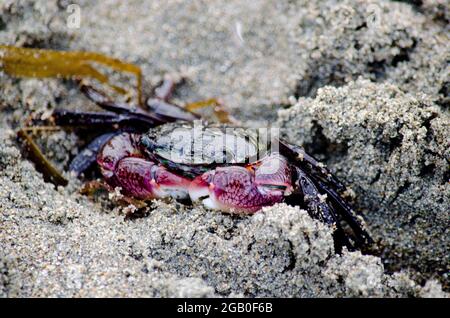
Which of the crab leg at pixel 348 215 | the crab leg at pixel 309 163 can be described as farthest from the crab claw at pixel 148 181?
the crab leg at pixel 348 215

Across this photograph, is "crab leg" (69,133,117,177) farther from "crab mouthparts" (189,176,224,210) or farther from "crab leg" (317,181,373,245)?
"crab leg" (317,181,373,245)

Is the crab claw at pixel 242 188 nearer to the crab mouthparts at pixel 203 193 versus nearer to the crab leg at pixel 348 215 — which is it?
the crab mouthparts at pixel 203 193

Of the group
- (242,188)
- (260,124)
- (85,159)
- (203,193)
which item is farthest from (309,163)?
(85,159)

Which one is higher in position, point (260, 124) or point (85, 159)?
point (260, 124)

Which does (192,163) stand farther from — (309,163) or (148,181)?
(309,163)
